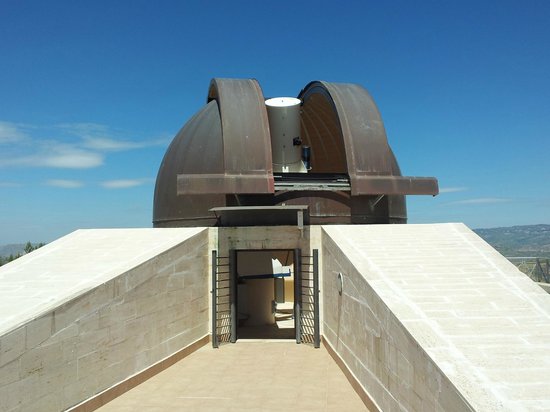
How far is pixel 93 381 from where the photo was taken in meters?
7.69

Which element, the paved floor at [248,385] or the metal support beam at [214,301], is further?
the metal support beam at [214,301]

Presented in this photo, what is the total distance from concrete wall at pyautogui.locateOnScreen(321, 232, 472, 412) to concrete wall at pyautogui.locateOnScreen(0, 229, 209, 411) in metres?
3.42

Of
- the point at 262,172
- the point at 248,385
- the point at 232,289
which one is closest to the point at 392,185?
the point at 262,172

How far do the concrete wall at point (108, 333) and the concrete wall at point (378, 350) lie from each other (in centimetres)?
342

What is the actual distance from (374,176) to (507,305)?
6.64 meters

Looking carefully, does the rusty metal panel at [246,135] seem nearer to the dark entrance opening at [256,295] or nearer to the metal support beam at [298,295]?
the metal support beam at [298,295]

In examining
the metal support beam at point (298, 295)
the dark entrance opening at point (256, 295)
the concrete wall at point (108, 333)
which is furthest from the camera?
the dark entrance opening at point (256, 295)

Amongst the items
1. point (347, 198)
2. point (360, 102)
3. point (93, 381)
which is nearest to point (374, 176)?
point (347, 198)

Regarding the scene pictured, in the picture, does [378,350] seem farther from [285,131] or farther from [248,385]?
[285,131]

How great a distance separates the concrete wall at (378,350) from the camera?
203 inches

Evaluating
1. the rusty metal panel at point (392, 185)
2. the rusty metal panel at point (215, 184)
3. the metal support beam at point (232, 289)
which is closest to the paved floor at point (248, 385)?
the metal support beam at point (232, 289)

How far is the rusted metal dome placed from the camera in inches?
487

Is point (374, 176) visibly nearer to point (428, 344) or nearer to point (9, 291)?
point (428, 344)

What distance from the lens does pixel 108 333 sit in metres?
8.13
